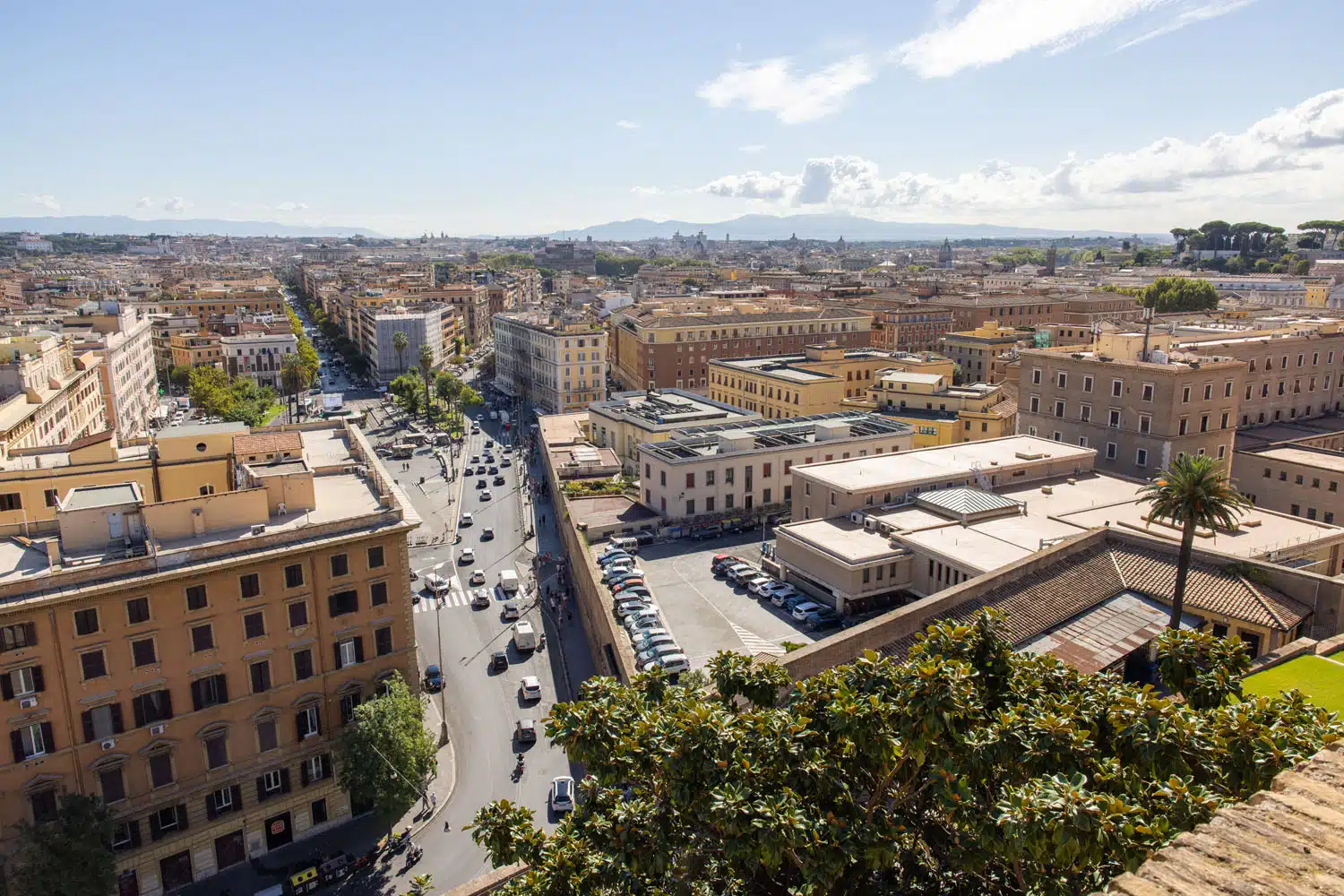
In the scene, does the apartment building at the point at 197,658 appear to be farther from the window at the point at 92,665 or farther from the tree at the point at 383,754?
the tree at the point at 383,754

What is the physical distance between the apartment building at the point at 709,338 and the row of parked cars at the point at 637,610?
5754 centimetres

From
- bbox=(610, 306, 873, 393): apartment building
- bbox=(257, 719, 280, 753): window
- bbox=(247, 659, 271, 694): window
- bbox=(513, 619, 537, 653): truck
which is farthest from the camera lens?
bbox=(610, 306, 873, 393): apartment building

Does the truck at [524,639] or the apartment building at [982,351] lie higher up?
the apartment building at [982,351]

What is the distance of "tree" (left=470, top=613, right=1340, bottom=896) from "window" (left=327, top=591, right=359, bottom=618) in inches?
741

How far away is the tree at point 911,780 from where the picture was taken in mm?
14883

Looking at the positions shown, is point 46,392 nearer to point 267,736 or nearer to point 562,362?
point 267,736

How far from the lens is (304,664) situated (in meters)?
35.1

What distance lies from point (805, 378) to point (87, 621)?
7139 centimetres

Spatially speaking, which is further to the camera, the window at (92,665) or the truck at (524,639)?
the truck at (524,639)

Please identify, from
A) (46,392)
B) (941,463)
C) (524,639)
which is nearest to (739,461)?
(941,463)

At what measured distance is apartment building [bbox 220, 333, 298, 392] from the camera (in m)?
130

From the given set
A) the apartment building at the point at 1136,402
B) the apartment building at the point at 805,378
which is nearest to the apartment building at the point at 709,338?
the apartment building at the point at 805,378

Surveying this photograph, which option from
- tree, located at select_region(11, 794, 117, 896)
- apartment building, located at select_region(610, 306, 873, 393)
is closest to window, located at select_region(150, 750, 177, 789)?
tree, located at select_region(11, 794, 117, 896)

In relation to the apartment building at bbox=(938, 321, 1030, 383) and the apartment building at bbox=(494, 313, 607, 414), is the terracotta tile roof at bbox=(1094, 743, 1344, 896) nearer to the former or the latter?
the apartment building at bbox=(938, 321, 1030, 383)
